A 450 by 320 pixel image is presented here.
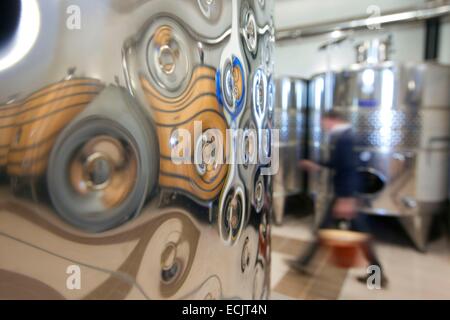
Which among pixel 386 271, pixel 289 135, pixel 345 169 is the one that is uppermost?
pixel 289 135

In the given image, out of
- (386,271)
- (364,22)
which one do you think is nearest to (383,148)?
(386,271)

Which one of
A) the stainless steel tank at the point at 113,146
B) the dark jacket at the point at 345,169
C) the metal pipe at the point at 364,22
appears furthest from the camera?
the metal pipe at the point at 364,22

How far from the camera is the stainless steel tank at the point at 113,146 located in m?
0.48

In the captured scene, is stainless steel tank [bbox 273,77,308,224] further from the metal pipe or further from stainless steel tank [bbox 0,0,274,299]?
stainless steel tank [bbox 0,0,274,299]

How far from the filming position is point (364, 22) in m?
3.04

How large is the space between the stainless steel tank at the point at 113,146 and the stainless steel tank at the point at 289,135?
8.26 ft

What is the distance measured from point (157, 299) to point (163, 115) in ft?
1.28

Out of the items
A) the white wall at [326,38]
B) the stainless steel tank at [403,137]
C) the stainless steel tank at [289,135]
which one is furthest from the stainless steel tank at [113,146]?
the white wall at [326,38]

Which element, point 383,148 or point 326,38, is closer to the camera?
point 383,148

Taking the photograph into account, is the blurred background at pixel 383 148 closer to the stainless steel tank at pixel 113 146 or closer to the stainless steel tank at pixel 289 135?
the stainless steel tank at pixel 289 135

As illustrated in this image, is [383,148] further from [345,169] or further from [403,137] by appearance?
[345,169]

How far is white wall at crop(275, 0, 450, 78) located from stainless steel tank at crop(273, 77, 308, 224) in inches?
23.6

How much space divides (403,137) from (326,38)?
1719 millimetres
